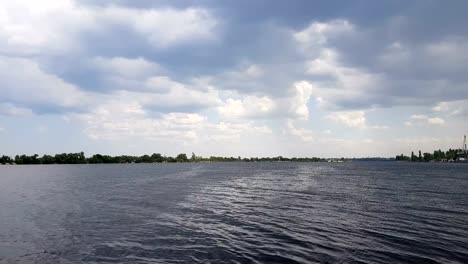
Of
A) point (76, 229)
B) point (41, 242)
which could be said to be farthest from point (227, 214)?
point (41, 242)

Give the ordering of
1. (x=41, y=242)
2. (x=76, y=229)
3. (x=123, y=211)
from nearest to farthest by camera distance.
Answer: (x=41, y=242)
(x=76, y=229)
(x=123, y=211)

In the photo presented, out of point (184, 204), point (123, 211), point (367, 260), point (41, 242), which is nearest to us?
point (367, 260)

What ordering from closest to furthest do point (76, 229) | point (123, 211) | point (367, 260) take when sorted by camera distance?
1. point (367, 260)
2. point (76, 229)
3. point (123, 211)

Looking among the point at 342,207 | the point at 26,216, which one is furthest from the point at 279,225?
the point at 26,216

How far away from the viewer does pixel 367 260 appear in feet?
77.3

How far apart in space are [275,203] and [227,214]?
11.7m

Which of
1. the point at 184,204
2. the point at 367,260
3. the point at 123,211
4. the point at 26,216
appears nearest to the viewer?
the point at 367,260

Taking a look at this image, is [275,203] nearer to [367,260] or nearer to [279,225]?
[279,225]

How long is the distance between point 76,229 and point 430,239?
106 ft

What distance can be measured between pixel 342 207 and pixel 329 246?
72.7 feet

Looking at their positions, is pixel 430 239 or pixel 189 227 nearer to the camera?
pixel 430 239

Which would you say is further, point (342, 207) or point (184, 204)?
point (184, 204)

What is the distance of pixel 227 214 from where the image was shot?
139ft

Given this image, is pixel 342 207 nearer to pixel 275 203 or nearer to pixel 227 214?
pixel 275 203
